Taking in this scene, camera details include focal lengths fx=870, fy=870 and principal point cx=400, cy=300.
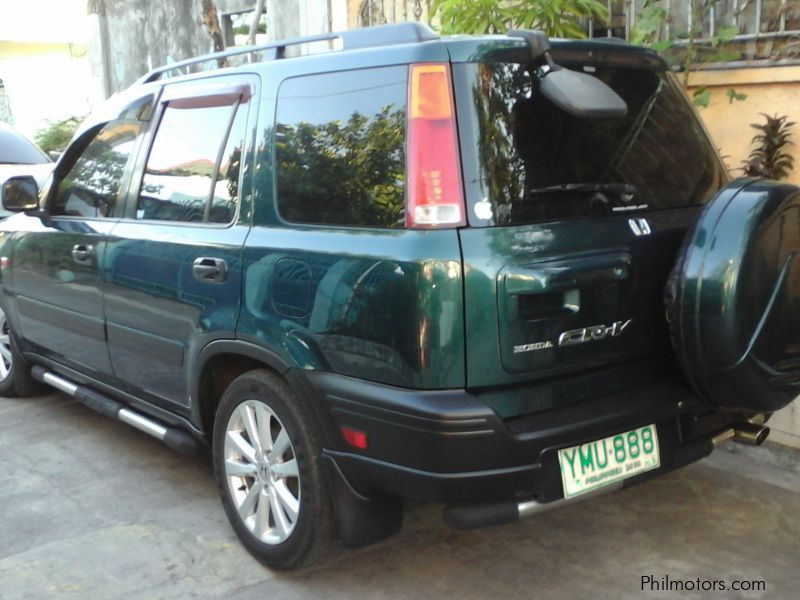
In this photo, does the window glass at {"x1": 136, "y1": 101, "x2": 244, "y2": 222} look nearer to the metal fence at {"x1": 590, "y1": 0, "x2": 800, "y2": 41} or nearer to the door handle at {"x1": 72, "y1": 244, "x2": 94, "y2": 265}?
the door handle at {"x1": 72, "y1": 244, "x2": 94, "y2": 265}

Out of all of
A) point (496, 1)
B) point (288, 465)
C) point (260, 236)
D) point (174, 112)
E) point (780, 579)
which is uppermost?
point (496, 1)

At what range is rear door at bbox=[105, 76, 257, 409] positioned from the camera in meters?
3.30

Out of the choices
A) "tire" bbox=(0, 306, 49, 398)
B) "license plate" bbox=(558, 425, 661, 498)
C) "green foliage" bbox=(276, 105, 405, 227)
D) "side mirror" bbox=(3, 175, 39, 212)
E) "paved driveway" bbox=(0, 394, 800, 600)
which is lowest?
"paved driveway" bbox=(0, 394, 800, 600)

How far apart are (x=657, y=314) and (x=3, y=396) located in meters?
4.40

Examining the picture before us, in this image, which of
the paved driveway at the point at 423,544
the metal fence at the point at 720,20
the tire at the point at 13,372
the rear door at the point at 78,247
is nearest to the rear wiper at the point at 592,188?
the paved driveway at the point at 423,544

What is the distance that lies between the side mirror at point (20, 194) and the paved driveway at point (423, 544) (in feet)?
4.60

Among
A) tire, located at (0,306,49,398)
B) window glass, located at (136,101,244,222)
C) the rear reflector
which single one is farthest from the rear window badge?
tire, located at (0,306,49,398)

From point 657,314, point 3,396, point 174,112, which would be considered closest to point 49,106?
point 3,396

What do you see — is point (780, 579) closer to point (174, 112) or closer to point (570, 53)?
point (570, 53)

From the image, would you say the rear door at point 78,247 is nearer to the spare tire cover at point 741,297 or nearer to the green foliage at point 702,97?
the spare tire cover at point 741,297

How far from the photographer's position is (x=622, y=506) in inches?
149

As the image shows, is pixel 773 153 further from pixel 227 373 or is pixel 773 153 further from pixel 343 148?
pixel 227 373

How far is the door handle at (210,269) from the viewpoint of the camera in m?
3.26

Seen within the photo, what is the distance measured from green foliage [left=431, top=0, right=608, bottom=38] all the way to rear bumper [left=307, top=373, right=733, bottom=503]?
3.23 meters
